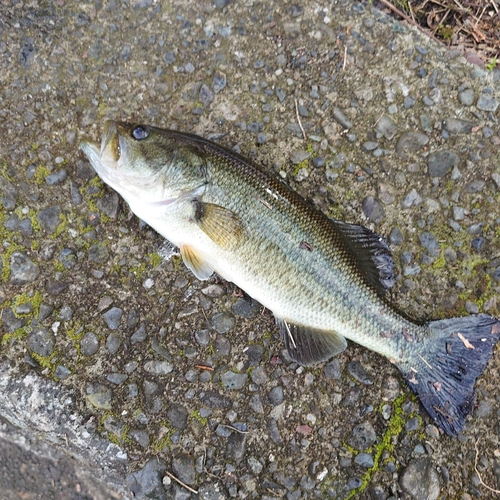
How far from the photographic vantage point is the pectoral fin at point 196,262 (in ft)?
10.5

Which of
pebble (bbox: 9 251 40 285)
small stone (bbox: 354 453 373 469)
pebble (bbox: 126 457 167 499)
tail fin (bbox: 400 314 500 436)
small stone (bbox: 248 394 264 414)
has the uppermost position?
tail fin (bbox: 400 314 500 436)

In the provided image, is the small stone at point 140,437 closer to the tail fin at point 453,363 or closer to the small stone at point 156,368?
the small stone at point 156,368

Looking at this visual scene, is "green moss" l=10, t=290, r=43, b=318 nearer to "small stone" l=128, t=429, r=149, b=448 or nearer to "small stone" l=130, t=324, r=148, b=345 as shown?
"small stone" l=130, t=324, r=148, b=345

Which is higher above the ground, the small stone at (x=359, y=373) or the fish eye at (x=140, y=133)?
the fish eye at (x=140, y=133)

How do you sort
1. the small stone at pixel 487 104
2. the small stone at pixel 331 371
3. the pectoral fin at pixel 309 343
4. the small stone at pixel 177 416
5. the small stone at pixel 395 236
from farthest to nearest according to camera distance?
the small stone at pixel 487 104
the small stone at pixel 395 236
the small stone at pixel 331 371
the small stone at pixel 177 416
the pectoral fin at pixel 309 343

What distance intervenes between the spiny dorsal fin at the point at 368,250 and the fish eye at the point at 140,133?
144 cm

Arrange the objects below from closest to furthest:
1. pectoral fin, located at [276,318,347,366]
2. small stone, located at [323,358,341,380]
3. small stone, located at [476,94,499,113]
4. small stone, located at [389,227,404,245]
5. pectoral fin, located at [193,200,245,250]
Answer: pectoral fin, located at [193,200,245,250] < pectoral fin, located at [276,318,347,366] < small stone, located at [323,358,341,380] < small stone, located at [389,227,404,245] < small stone, located at [476,94,499,113]

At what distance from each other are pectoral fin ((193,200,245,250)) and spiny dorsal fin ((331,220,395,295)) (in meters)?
0.72

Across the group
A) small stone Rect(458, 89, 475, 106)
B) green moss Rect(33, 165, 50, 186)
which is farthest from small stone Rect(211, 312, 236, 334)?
small stone Rect(458, 89, 475, 106)

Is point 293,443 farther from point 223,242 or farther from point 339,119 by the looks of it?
point 339,119

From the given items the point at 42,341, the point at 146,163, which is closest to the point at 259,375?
the point at 42,341

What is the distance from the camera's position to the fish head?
9.99ft

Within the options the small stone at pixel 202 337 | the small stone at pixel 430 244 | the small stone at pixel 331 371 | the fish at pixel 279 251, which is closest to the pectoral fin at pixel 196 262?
the fish at pixel 279 251

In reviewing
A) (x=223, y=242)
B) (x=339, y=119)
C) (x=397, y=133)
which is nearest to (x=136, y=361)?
(x=223, y=242)
